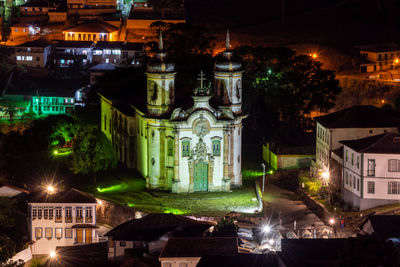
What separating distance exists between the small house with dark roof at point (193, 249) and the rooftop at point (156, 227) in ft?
14.4

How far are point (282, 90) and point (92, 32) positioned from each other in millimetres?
52887

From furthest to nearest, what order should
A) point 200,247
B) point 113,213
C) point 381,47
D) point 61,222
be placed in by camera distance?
point 381,47, point 113,213, point 61,222, point 200,247

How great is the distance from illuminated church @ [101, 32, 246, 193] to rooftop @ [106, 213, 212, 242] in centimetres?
1037

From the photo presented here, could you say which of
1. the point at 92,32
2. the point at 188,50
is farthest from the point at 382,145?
the point at 92,32

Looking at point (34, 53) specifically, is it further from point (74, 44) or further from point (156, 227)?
point (156, 227)

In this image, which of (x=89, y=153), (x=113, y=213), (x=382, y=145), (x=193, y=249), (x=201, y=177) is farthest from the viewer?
(x=89, y=153)

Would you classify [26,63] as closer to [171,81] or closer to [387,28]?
[387,28]

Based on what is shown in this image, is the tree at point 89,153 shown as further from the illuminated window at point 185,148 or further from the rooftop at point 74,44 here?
the rooftop at point 74,44

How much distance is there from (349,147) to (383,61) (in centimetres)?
4252

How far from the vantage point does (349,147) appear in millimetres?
81625

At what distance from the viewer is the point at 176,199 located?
8406 centimetres

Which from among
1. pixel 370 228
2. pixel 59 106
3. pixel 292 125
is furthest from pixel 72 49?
pixel 370 228

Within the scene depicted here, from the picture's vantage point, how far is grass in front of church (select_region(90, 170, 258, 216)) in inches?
3209

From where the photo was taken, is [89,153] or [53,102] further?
[53,102]
